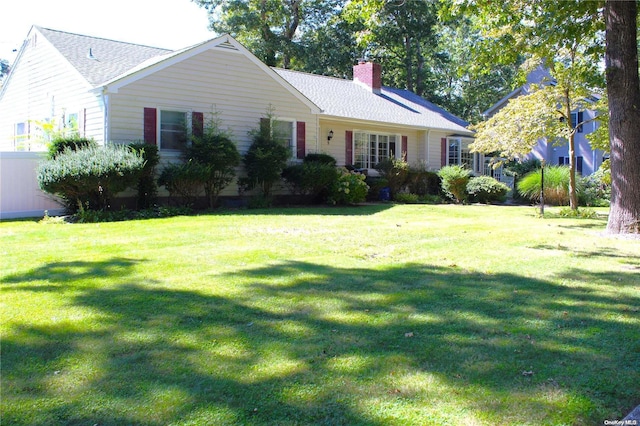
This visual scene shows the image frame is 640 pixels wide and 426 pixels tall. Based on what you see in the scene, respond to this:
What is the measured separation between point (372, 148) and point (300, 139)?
15.2ft

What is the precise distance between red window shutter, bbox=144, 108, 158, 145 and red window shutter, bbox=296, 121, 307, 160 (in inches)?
186

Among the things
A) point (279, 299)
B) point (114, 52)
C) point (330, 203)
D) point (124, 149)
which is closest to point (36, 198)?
point (124, 149)

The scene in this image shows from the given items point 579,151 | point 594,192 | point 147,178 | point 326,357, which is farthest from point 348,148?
point 579,151

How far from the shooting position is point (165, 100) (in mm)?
13906

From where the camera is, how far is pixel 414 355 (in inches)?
136

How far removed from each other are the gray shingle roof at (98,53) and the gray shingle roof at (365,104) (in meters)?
5.39

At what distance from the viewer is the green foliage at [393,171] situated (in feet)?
60.1

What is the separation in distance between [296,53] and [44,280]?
28.9 metres

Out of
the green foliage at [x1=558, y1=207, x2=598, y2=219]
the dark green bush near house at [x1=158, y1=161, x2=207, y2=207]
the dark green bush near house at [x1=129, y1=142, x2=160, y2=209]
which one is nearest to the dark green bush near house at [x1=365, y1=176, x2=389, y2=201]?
the green foliage at [x1=558, y1=207, x2=598, y2=219]

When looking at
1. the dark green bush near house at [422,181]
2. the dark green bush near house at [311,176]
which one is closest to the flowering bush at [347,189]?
the dark green bush near house at [311,176]

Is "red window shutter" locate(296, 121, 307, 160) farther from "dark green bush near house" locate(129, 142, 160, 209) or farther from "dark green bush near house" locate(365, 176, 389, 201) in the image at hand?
"dark green bush near house" locate(129, 142, 160, 209)

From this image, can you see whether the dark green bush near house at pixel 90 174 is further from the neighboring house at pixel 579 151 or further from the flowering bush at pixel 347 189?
the neighboring house at pixel 579 151

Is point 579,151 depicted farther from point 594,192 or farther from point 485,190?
point 485,190

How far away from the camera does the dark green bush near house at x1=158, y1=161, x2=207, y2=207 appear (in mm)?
12711
